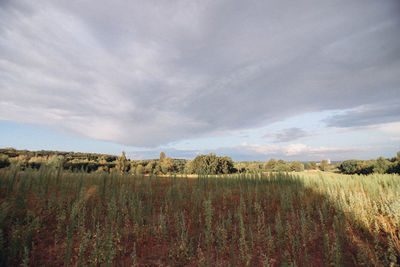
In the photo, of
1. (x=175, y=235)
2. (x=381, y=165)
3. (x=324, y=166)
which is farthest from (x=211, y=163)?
(x=324, y=166)

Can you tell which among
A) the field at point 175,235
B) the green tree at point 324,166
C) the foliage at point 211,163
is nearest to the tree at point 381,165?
the foliage at point 211,163

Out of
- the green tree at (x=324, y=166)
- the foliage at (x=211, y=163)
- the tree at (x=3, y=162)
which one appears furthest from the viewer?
the green tree at (x=324, y=166)

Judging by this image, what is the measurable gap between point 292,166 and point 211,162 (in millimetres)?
37041

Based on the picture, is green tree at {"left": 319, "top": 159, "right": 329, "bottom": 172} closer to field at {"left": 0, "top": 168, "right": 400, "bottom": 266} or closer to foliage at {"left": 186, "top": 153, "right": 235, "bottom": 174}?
foliage at {"left": 186, "top": 153, "right": 235, "bottom": 174}

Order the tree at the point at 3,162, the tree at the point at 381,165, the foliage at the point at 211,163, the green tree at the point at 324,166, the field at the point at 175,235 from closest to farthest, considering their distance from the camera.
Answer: the field at the point at 175,235
the tree at the point at 3,162
the tree at the point at 381,165
the foliage at the point at 211,163
the green tree at the point at 324,166

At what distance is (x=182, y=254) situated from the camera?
11.7 ft

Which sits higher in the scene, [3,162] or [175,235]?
[3,162]

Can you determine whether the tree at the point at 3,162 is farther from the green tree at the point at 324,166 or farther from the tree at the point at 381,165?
the green tree at the point at 324,166

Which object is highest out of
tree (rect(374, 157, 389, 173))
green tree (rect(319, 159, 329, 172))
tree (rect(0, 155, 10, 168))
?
tree (rect(0, 155, 10, 168))

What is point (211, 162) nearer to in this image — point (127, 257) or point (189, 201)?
point (189, 201)

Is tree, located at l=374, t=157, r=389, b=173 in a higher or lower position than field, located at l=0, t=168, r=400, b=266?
higher

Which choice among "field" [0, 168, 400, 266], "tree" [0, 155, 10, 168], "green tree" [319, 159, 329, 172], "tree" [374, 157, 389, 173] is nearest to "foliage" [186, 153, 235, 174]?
"tree" [374, 157, 389, 173]

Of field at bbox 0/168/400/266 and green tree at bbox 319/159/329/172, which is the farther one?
green tree at bbox 319/159/329/172

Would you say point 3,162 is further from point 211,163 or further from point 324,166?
point 324,166
